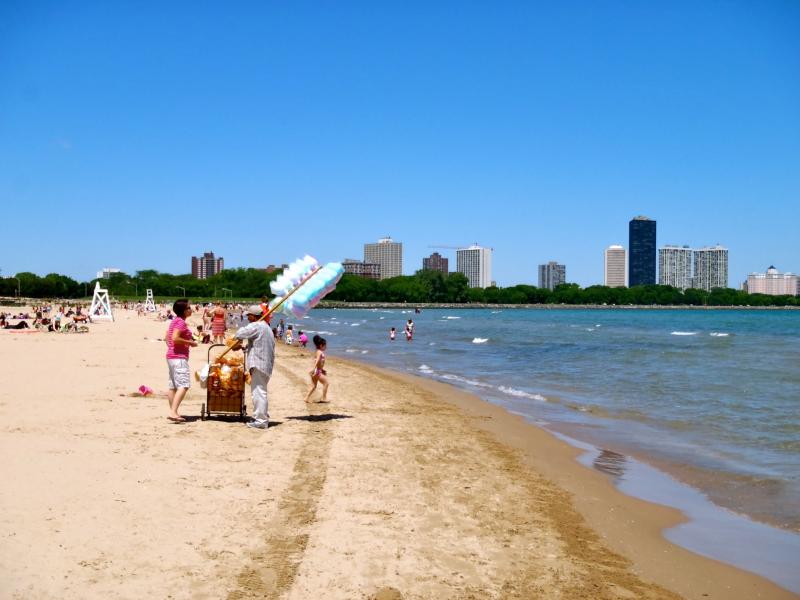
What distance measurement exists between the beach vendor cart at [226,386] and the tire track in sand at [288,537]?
206cm

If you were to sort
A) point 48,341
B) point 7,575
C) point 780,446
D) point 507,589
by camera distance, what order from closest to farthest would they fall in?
1. point 7,575
2. point 507,589
3. point 780,446
4. point 48,341

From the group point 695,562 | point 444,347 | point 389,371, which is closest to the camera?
point 695,562

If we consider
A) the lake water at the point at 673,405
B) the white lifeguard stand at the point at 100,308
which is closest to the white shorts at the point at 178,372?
the lake water at the point at 673,405

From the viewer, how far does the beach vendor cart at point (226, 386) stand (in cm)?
1010

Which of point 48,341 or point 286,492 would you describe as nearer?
point 286,492

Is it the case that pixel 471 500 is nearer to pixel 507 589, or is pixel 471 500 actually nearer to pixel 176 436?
pixel 507 589

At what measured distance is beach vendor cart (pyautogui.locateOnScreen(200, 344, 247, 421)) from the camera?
10102mm

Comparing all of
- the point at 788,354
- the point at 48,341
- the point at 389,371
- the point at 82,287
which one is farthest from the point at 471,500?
the point at 82,287

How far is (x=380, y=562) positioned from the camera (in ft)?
16.0

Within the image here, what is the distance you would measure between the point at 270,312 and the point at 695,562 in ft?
20.4

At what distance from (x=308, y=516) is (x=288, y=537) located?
0.57 m

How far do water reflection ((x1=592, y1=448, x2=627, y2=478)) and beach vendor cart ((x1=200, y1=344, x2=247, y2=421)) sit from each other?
17.2 ft

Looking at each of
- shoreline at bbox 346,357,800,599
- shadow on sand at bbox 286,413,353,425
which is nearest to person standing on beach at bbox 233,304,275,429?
shadow on sand at bbox 286,413,353,425

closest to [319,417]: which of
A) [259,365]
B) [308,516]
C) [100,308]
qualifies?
[259,365]
